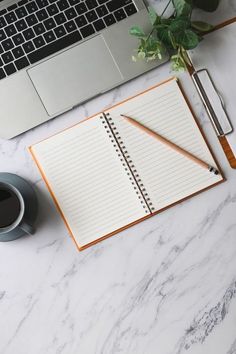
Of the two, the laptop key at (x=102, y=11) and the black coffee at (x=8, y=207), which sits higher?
the laptop key at (x=102, y=11)

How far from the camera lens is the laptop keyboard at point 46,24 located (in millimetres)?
947

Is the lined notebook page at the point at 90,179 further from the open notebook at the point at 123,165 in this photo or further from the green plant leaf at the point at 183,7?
the green plant leaf at the point at 183,7

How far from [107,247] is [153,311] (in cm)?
15

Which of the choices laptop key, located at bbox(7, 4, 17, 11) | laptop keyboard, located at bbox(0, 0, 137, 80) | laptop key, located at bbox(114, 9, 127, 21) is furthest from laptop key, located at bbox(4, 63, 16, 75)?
laptop key, located at bbox(114, 9, 127, 21)

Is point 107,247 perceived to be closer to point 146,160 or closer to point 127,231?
point 127,231

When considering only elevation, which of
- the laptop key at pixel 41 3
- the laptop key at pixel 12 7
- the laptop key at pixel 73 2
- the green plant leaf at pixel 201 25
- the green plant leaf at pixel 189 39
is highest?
the laptop key at pixel 12 7

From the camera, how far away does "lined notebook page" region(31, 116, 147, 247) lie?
3.19ft

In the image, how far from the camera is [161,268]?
983mm

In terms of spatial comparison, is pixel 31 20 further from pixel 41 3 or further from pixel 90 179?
pixel 90 179

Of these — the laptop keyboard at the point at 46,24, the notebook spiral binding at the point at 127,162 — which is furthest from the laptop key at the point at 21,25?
the notebook spiral binding at the point at 127,162

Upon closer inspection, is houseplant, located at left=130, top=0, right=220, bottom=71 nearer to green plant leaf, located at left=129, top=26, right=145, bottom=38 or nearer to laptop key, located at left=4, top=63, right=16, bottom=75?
green plant leaf, located at left=129, top=26, right=145, bottom=38

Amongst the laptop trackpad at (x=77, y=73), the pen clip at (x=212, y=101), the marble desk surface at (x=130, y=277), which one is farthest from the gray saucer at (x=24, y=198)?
the pen clip at (x=212, y=101)

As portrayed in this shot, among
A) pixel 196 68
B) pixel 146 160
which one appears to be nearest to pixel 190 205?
pixel 146 160

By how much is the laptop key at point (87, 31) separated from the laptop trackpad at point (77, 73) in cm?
1
